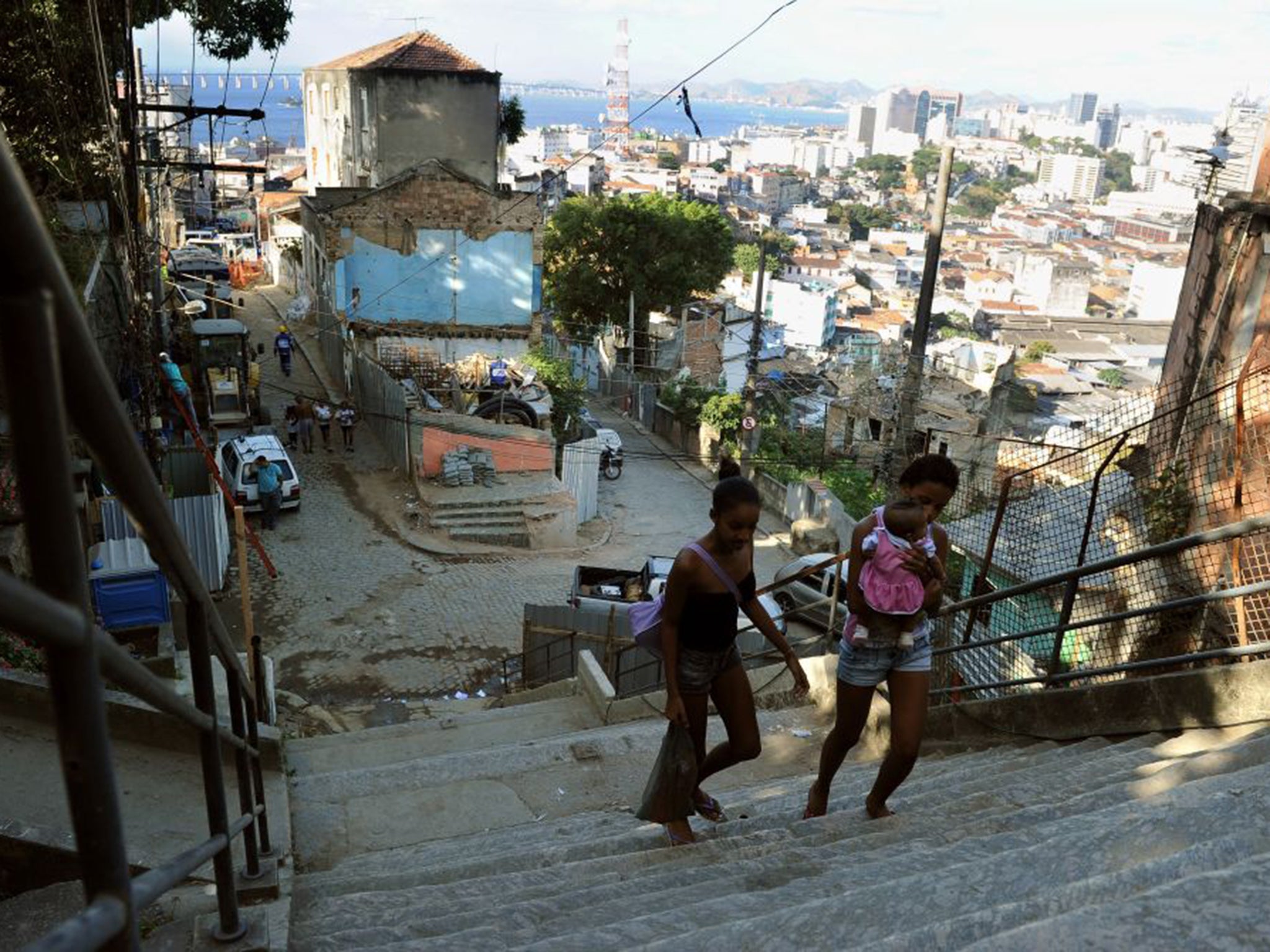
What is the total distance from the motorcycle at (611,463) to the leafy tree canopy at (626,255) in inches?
611

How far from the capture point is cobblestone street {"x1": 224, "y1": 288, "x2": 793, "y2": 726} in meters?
13.0

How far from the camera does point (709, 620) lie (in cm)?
391

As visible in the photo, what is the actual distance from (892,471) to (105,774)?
16631mm

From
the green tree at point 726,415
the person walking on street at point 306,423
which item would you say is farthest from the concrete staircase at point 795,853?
the green tree at point 726,415

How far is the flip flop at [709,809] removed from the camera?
434cm

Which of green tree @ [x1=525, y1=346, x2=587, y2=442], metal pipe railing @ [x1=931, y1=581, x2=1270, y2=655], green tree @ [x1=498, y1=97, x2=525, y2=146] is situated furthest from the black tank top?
green tree @ [x1=498, y1=97, x2=525, y2=146]

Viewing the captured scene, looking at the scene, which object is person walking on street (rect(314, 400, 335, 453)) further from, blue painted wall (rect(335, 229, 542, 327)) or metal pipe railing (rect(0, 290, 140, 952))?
metal pipe railing (rect(0, 290, 140, 952))

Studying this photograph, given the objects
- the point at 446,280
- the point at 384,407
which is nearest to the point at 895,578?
the point at 384,407

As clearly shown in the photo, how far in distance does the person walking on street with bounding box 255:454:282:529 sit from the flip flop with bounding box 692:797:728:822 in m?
13.9

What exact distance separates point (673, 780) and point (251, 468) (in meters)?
14.5

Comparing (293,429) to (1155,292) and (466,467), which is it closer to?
(466,467)

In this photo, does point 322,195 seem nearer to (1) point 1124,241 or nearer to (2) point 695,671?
(2) point 695,671

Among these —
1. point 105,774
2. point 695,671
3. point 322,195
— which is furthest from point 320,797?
point 322,195

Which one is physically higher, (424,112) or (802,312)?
(424,112)
